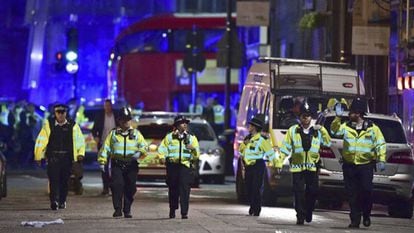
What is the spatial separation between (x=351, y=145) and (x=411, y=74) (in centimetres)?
1067

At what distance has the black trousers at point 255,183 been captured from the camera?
21.1 metres

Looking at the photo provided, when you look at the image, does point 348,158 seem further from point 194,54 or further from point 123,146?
point 194,54

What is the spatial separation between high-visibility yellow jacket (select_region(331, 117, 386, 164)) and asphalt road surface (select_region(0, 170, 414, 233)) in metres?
1.01

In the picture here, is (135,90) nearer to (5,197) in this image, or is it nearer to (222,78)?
(222,78)

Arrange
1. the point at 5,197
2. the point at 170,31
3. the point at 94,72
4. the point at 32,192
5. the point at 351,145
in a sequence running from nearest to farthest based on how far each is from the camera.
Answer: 1. the point at 351,145
2. the point at 5,197
3. the point at 32,192
4. the point at 170,31
5. the point at 94,72

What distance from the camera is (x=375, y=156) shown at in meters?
19.7

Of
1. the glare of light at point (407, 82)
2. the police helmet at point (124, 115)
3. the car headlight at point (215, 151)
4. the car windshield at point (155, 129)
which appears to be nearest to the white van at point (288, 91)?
the glare of light at point (407, 82)

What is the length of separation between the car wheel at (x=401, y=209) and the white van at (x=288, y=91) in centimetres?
178

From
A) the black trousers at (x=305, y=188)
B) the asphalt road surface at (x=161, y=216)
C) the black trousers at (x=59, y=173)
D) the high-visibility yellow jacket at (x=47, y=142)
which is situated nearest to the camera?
the asphalt road surface at (x=161, y=216)

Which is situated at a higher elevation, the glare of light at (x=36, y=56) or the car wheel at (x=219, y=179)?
the glare of light at (x=36, y=56)

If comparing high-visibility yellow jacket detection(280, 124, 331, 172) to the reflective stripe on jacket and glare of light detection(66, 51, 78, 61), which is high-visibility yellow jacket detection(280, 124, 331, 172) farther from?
the reflective stripe on jacket

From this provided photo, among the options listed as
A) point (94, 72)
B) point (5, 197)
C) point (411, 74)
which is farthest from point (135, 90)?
point (5, 197)

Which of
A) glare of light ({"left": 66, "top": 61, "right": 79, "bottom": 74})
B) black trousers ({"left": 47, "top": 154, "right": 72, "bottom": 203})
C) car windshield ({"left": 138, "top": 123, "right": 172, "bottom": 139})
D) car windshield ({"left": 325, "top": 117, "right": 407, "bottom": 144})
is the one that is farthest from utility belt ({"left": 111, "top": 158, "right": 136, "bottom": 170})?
glare of light ({"left": 66, "top": 61, "right": 79, "bottom": 74})

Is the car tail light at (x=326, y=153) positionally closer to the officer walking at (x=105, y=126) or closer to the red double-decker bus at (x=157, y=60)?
the officer walking at (x=105, y=126)
